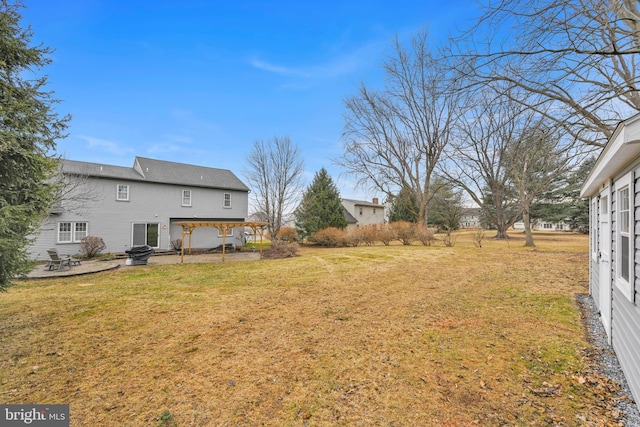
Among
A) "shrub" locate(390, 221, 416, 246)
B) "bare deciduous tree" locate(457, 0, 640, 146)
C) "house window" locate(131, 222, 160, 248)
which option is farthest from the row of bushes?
"bare deciduous tree" locate(457, 0, 640, 146)

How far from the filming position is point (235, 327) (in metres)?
4.84

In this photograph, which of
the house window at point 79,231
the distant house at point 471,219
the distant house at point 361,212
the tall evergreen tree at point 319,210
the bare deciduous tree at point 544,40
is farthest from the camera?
the distant house at point 471,219

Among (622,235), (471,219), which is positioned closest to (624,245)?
(622,235)

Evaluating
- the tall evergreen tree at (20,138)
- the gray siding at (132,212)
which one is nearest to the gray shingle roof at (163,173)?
the gray siding at (132,212)

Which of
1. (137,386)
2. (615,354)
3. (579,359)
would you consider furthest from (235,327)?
(615,354)

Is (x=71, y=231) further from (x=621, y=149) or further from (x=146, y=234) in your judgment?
(x=621, y=149)

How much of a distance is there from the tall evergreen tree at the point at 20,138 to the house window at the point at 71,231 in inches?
504

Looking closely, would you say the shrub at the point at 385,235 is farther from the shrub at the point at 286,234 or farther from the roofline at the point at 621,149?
the roofline at the point at 621,149

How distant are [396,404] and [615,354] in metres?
3.38

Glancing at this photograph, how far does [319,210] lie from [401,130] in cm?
1070

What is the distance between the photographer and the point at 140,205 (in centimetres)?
1650

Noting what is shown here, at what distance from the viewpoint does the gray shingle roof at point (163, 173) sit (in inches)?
596

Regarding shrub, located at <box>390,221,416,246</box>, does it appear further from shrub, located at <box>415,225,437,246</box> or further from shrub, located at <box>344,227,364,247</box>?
shrub, located at <box>344,227,364,247</box>

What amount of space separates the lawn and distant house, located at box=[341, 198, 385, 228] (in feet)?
79.6
